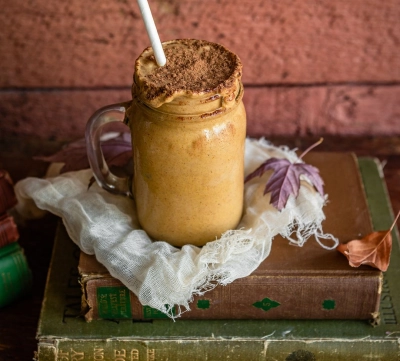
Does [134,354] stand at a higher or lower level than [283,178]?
lower

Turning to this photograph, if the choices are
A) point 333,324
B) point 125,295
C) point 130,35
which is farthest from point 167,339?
point 130,35

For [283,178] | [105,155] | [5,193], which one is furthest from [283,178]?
[5,193]

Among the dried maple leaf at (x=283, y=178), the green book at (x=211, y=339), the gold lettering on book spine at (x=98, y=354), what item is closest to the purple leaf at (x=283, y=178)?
the dried maple leaf at (x=283, y=178)

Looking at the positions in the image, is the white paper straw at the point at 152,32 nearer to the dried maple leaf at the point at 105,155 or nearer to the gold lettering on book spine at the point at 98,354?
the dried maple leaf at the point at 105,155

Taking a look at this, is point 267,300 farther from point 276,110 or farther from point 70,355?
point 276,110

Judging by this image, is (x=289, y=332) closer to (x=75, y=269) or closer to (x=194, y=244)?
(x=194, y=244)

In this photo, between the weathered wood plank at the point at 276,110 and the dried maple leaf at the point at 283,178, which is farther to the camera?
the weathered wood plank at the point at 276,110

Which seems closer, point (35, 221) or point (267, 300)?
point (267, 300)
